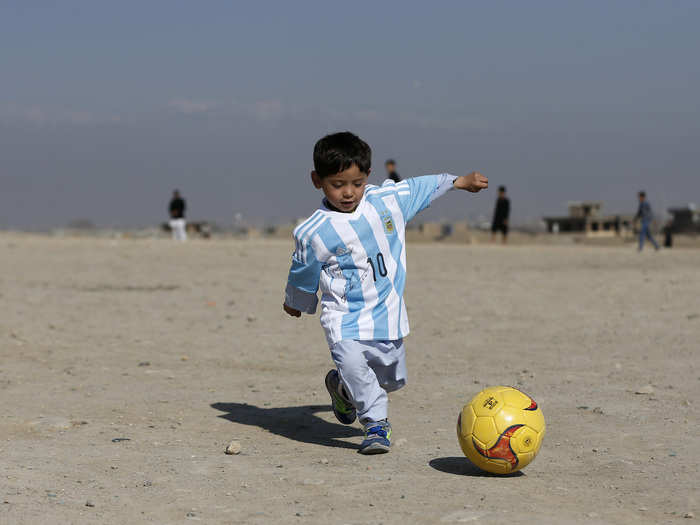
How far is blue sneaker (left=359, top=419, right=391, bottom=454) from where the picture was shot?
5.34m

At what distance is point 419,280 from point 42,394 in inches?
395

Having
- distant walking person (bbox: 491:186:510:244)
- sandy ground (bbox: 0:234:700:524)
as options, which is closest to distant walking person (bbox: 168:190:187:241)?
distant walking person (bbox: 491:186:510:244)

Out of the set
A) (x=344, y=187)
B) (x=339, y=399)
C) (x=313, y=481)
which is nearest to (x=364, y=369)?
(x=339, y=399)

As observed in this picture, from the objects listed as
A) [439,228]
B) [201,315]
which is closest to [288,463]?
[201,315]

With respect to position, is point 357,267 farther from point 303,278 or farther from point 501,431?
point 501,431

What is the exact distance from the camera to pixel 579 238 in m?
59.8

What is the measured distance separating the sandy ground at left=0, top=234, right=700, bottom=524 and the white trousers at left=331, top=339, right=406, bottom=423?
0.97ft

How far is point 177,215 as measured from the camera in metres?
28.4

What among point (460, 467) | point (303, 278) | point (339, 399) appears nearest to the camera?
point (460, 467)

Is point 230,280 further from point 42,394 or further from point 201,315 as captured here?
point 42,394

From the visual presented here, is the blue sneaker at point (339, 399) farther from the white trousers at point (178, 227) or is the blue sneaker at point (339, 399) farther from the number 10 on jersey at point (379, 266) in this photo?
the white trousers at point (178, 227)

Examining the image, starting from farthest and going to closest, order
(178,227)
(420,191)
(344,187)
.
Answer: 1. (178,227)
2. (420,191)
3. (344,187)

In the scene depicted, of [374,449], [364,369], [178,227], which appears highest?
[178,227]

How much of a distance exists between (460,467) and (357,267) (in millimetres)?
1249
